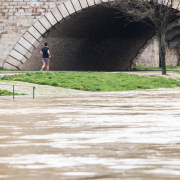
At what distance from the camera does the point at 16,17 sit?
37.2 metres

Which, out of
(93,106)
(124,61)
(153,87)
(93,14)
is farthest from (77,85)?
(124,61)

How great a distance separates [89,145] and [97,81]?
62.3 ft

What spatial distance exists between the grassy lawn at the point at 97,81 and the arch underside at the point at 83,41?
8.41 meters

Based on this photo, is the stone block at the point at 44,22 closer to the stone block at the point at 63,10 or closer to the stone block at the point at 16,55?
the stone block at the point at 63,10

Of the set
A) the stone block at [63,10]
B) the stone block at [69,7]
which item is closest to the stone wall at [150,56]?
the stone block at [69,7]

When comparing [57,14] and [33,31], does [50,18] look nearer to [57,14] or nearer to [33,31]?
[57,14]

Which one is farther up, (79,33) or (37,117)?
(79,33)

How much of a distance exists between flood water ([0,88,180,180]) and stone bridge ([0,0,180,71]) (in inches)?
928

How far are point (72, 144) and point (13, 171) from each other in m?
2.00

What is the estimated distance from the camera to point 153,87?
2777 cm

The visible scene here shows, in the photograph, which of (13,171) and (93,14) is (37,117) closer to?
(13,171)

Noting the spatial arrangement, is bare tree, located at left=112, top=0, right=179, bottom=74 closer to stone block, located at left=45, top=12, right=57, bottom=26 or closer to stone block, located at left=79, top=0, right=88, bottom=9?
stone block, located at left=79, top=0, right=88, bottom=9

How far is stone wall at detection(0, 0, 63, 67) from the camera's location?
37000mm

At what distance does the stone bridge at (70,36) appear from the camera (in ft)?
122
